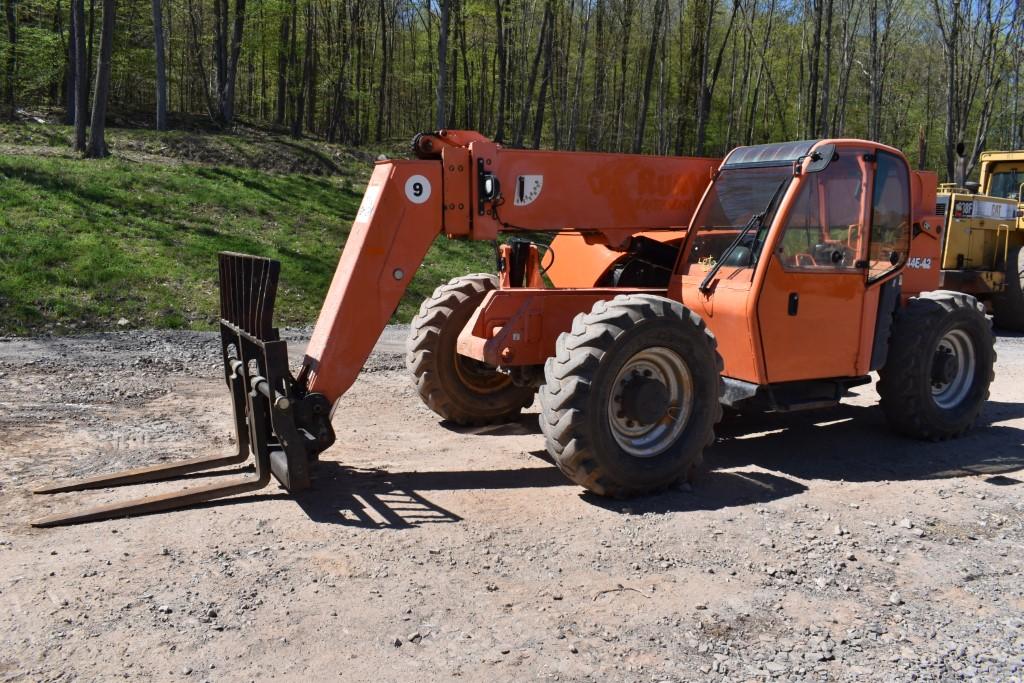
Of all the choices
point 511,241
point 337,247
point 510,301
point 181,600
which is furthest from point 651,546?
point 337,247

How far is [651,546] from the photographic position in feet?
15.9

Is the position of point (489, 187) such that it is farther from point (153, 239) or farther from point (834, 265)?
point (153, 239)

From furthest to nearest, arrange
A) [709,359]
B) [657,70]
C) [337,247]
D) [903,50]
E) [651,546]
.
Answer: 1. [657,70]
2. [903,50]
3. [337,247]
4. [709,359]
5. [651,546]

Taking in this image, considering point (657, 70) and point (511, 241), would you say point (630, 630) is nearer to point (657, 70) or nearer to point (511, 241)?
point (511, 241)

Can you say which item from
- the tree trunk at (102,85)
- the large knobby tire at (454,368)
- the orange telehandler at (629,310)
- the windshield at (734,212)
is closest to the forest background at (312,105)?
the tree trunk at (102,85)

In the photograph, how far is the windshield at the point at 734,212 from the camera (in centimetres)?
631

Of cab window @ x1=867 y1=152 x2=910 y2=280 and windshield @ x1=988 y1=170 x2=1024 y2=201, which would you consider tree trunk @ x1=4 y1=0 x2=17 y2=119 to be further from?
cab window @ x1=867 y1=152 x2=910 y2=280

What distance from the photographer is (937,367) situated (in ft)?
24.3

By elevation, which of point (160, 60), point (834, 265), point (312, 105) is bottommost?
point (834, 265)

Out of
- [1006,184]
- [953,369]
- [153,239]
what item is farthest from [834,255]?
[153,239]

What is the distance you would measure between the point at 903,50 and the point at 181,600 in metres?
45.0

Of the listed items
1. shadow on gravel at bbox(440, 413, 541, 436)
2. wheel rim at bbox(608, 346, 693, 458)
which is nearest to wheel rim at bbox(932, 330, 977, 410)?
wheel rim at bbox(608, 346, 693, 458)

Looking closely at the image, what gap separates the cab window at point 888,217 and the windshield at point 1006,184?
10234 millimetres

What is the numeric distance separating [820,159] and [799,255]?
70 centimetres
